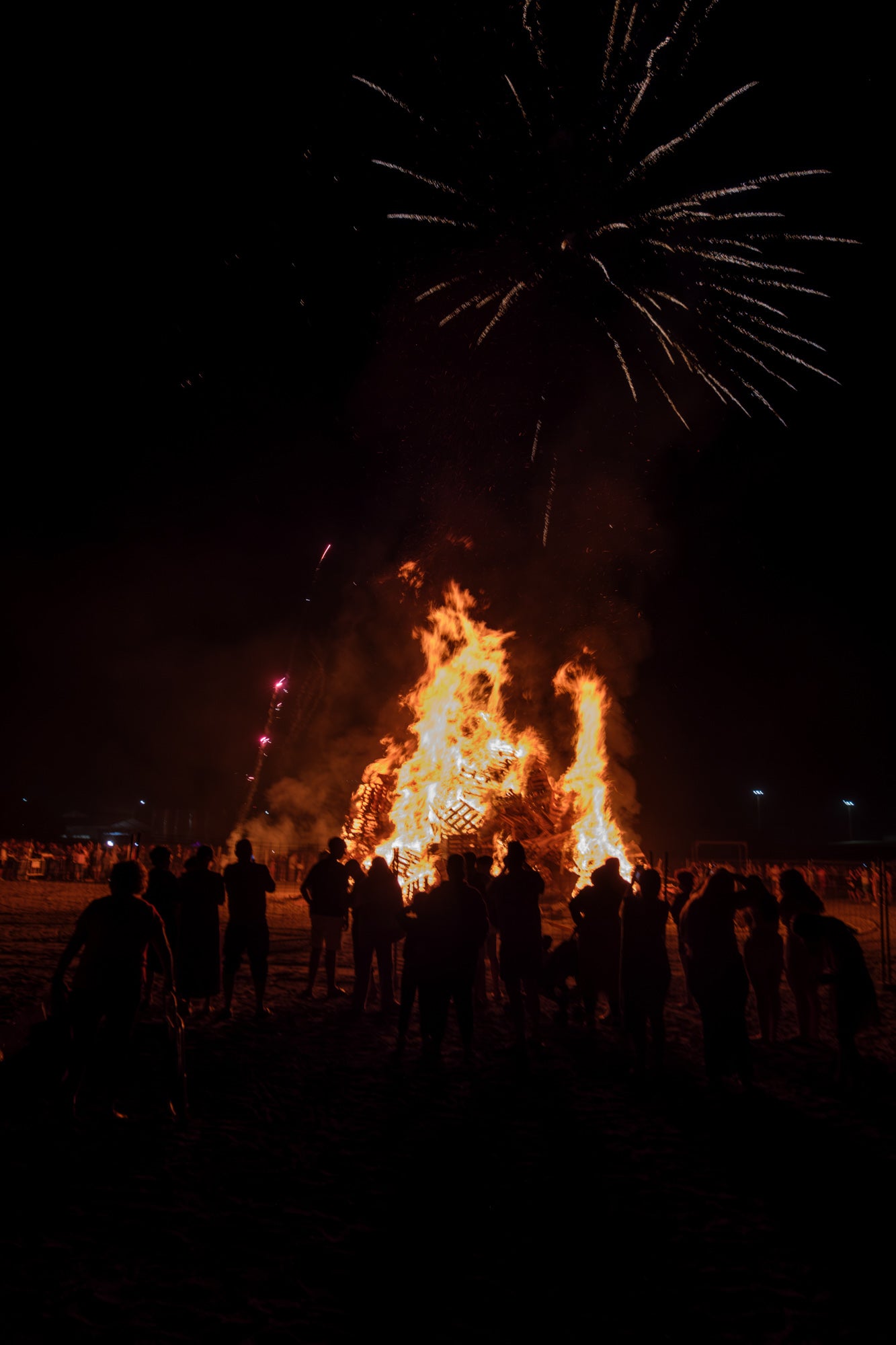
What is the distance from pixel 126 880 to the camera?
16.7ft

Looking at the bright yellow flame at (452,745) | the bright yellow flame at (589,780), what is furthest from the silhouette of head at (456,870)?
the bright yellow flame at (589,780)

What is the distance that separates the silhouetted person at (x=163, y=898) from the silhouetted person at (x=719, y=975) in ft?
14.5

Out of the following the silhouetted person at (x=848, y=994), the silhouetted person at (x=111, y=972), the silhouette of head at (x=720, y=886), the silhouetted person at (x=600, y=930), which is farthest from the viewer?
the silhouetted person at (x=600, y=930)

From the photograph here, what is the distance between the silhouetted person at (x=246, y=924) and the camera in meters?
7.95

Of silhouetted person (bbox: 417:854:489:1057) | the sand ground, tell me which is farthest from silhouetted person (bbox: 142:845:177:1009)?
silhouetted person (bbox: 417:854:489:1057)

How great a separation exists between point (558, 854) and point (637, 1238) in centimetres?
1707

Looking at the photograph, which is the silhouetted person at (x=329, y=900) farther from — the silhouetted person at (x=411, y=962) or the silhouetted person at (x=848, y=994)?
the silhouetted person at (x=848, y=994)

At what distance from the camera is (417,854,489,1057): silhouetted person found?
6867 mm

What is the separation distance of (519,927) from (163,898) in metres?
3.27

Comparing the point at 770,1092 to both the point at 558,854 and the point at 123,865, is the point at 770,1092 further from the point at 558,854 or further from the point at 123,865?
the point at 558,854

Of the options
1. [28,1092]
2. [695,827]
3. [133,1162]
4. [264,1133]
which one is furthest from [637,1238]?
[695,827]

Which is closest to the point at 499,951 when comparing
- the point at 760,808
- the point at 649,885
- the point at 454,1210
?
the point at 649,885

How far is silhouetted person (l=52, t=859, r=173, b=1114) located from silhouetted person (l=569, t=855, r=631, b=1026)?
4094 mm

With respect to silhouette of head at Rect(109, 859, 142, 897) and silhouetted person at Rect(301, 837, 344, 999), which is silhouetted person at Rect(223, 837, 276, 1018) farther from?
silhouette of head at Rect(109, 859, 142, 897)
